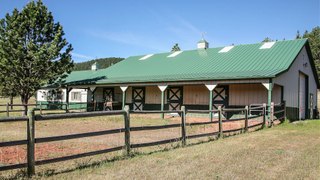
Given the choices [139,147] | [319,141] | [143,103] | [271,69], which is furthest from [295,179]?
[143,103]

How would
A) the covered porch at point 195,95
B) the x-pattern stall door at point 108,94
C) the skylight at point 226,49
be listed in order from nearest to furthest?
the covered porch at point 195,95, the skylight at point 226,49, the x-pattern stall door at point 108,94

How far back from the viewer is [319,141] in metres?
10.6

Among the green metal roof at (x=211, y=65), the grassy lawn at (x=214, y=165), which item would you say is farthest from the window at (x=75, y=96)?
the grassy lawn at (x=214, y=165)

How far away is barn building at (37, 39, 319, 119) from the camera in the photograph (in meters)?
19.8

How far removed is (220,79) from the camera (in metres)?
19.3

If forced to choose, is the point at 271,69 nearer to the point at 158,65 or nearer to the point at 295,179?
the point at 158,65

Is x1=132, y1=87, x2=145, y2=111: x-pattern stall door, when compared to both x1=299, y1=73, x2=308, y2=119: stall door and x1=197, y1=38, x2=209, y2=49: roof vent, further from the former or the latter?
x1=299, y1=73, x2=308, y2=119: stall door

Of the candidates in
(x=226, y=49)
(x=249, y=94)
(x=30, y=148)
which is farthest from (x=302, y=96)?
(x=30, y=148)

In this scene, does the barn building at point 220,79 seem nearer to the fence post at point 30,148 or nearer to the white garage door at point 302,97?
the white garage door at point 302,97

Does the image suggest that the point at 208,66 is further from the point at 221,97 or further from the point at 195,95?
the point at 221,97

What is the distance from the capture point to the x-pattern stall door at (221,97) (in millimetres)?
21609

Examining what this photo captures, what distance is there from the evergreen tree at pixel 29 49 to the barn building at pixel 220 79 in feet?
11.4

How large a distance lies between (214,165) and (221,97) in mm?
15546

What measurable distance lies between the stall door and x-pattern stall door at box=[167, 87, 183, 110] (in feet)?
28.4
